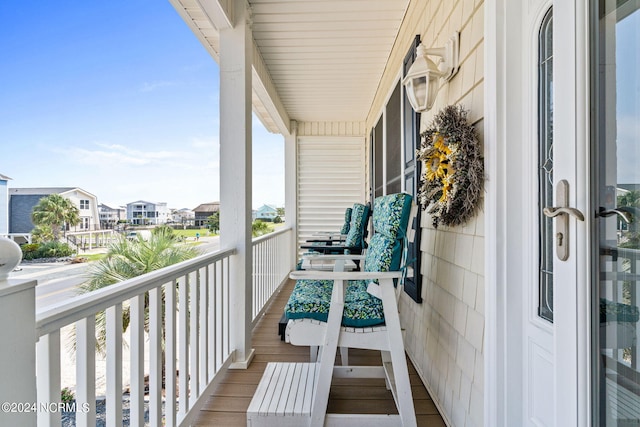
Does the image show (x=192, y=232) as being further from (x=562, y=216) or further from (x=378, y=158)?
(x=378, y=158)

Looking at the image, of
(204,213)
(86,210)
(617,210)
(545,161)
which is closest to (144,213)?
(204,213)

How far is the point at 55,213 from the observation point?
0.98 metres

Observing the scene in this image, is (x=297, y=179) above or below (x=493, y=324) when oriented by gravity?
above

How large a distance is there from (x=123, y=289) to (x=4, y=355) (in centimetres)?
48

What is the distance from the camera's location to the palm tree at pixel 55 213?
36.0 inches

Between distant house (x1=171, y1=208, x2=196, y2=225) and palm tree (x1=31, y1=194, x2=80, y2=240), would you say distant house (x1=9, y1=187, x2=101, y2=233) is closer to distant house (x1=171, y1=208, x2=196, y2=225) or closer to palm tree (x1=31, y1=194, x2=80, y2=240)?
palm tree (x1=31, y1=194, x2=80, y2=240)

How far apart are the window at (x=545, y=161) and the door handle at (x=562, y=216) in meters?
0.14

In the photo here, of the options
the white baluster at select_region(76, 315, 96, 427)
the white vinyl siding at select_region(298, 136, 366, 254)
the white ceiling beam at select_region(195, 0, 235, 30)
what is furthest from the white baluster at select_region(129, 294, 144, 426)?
the white vinyl siding at select_region(298, 136, 366, 254)

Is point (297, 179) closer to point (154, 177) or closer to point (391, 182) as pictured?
point (391, 182)

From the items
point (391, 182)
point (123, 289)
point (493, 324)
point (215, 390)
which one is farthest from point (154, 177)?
point (493, 324)

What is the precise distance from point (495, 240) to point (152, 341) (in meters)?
1.38

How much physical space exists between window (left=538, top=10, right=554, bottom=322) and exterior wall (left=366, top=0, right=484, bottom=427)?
0.80 ft

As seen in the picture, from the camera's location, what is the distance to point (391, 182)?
3533mm

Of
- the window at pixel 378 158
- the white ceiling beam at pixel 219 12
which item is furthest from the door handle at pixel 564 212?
the window at pixel 378 158
